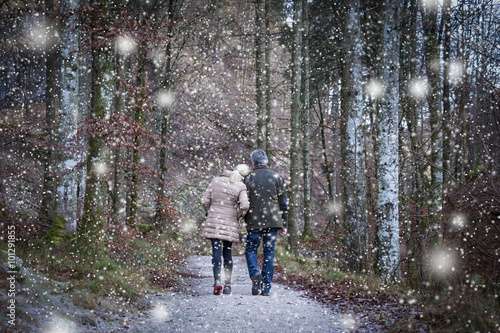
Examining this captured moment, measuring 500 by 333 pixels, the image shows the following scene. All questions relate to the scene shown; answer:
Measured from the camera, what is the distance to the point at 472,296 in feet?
16.4

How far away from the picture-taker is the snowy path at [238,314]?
5188mm

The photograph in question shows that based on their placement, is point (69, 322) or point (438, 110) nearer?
point (69, 322)

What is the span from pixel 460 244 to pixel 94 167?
7.96 m

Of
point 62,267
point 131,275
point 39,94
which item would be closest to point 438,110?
point 131,275

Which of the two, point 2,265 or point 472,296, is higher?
point 2,265

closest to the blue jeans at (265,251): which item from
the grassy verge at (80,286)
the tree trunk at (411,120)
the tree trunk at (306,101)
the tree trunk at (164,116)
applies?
the grassy verge at (80,286)

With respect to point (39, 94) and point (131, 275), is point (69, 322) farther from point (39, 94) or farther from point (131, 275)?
point (39, 94)

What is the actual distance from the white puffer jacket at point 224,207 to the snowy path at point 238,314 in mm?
1214

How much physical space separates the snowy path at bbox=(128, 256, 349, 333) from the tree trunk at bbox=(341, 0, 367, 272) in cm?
242

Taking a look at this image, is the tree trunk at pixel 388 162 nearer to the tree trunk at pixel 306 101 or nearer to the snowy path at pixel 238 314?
the snowy path at pixel 238 314

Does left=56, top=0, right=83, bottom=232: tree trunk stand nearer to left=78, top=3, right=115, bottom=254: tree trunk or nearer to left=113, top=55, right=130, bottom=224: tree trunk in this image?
left=78, top=3, right=115, bottom=254: tree trunk

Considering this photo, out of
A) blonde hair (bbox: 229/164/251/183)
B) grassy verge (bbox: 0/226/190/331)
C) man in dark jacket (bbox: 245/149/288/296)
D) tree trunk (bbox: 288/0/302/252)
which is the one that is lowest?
grassy verge (bbox: 0/226/190/331)

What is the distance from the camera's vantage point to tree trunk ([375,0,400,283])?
8477 mm

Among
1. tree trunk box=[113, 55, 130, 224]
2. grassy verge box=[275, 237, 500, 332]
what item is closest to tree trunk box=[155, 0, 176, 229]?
tree trunk box=[113, 55, 130, 224]
